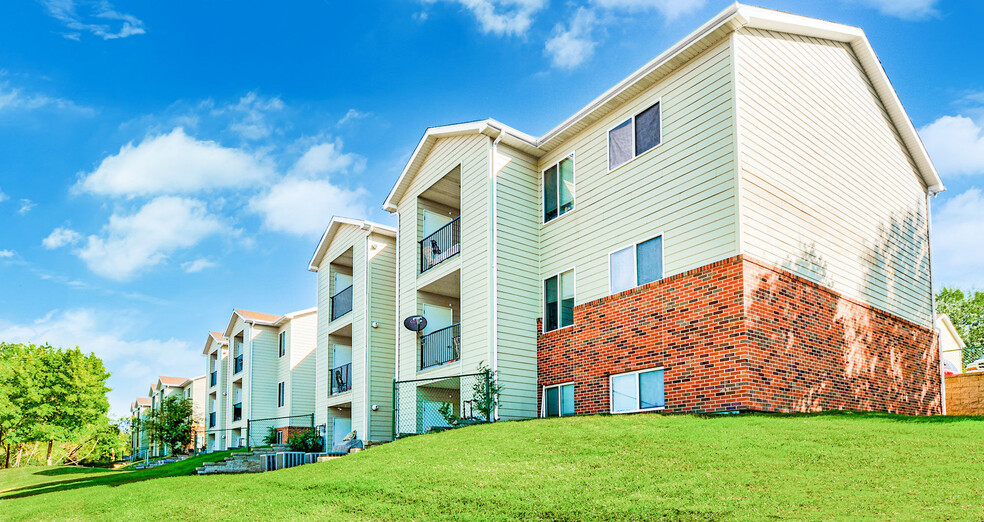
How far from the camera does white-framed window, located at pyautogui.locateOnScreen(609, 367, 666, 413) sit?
14.4 meters

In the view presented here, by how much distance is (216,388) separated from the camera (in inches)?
1759

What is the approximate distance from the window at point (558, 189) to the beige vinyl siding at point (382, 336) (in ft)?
22.6

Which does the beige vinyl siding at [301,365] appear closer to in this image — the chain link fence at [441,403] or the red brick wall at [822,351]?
the chain link fence at [441,403]

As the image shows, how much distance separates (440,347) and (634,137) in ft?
25.9

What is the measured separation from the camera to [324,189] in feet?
102

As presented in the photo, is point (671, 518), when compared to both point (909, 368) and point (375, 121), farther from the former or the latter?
point (375, 121)

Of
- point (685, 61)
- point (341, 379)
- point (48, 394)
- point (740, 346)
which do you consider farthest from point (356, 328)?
point (48, 394)

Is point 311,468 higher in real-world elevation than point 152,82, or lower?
lower

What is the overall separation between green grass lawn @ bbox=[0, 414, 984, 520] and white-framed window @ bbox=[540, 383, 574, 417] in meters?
2.66

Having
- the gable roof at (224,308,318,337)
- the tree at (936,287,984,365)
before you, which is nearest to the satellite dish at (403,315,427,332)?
the gable roof at (224,308,318,337)

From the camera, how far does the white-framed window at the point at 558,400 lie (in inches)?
658

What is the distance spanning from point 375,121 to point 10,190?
2393 cm

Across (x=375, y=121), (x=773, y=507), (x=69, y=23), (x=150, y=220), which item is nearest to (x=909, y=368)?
(x=773, y=507)

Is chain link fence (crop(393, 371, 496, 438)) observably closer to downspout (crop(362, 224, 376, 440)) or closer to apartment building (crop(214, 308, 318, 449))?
downspout (crop(362, 224, 376, 440))
